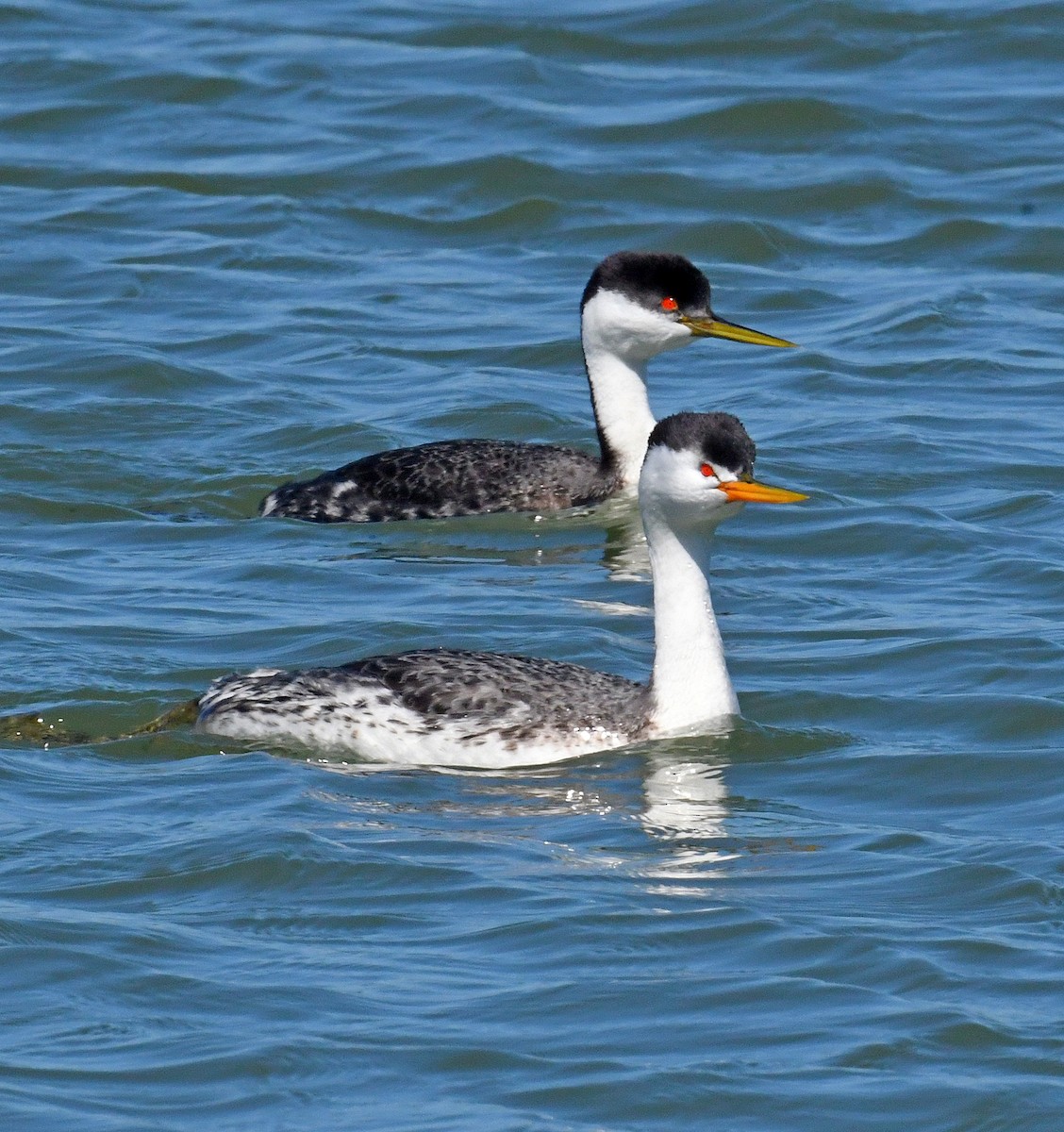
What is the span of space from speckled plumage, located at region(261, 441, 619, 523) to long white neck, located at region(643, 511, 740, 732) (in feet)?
12.2

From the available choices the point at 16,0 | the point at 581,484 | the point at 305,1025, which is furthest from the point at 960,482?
the point at 16,0

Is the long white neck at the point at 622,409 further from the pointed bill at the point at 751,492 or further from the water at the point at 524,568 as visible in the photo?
the pointed bill at the point at 751,492

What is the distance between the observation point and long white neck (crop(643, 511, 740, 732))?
1027 centimetres

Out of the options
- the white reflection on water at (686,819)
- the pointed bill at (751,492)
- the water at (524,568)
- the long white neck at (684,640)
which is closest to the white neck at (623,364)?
the water at (524,568)

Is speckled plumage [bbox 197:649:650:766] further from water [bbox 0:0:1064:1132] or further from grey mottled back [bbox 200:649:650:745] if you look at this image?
water [bbox 0:0:1064:1132]

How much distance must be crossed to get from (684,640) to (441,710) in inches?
39.2

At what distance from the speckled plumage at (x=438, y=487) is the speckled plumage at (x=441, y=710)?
3722 mm

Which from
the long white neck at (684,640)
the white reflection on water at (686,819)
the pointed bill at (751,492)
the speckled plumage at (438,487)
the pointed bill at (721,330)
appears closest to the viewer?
the white reflection on water at (686,819)

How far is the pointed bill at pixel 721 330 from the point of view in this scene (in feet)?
46.9

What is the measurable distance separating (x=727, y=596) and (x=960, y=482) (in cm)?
251

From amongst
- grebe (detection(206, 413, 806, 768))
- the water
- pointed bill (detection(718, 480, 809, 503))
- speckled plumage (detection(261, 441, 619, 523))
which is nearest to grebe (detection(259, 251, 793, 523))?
speckled plumage (detection(261, 441, 619, 523))

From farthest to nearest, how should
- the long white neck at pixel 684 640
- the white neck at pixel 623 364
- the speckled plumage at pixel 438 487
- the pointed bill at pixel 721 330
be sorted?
the white neck at pixel 623 364, the pointed bill at pixel 721 330, the speckled plumage at pixel 438 487, the long white neck at pixel 684 640

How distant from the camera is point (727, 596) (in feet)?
41.6

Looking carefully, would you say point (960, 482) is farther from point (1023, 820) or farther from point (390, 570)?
point (1023, 820)
